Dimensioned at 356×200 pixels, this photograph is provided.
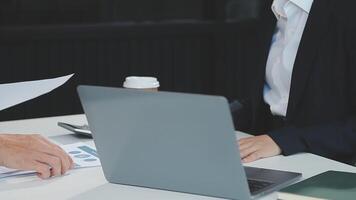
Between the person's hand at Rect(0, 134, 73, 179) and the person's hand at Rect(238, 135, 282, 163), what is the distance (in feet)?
1.58

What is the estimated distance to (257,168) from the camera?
1.99 m

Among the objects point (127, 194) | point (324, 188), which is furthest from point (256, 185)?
point (127, 194)

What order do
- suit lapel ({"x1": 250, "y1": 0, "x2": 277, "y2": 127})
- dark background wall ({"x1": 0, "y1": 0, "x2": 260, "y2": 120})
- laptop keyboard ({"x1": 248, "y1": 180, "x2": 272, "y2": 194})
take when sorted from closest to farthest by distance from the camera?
laptop keyboard ({"x1": 248, "y1": 180, "x2": 272, "y2": 194}) → suit lapel ({"x1": 250, "y1": 0, "x2": 277, "y2": 127}) → dark background wall ({"x1": 0, "y1": 0, "x2": 260, "y2": 120})

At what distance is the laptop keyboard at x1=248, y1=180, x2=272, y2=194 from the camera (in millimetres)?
1782

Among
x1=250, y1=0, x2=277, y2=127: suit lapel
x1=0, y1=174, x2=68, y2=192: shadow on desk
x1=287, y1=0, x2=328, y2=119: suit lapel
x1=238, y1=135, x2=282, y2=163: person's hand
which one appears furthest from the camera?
x1=250, y1=0, x2=277, y2=127: suit lapel

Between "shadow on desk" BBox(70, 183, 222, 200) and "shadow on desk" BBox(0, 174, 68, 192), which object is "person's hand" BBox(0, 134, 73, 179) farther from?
"shadow on desk" BBox(70, 183, 222, 200)

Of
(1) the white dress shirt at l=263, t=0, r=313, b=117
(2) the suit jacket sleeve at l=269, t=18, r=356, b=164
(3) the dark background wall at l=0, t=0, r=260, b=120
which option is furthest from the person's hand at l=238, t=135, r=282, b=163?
(3) the dark background wall at l=0, t=0, r=260, b=120

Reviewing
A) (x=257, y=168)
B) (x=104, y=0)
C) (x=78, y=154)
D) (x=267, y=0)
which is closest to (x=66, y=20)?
(x=104, y=0)

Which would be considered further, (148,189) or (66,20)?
(66,20)

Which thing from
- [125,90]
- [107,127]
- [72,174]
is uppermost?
[125,90]

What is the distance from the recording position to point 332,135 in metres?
2.36

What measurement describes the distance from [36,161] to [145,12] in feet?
10.1

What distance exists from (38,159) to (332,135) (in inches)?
35.3

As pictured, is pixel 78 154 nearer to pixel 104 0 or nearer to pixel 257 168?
pixel 257 168
